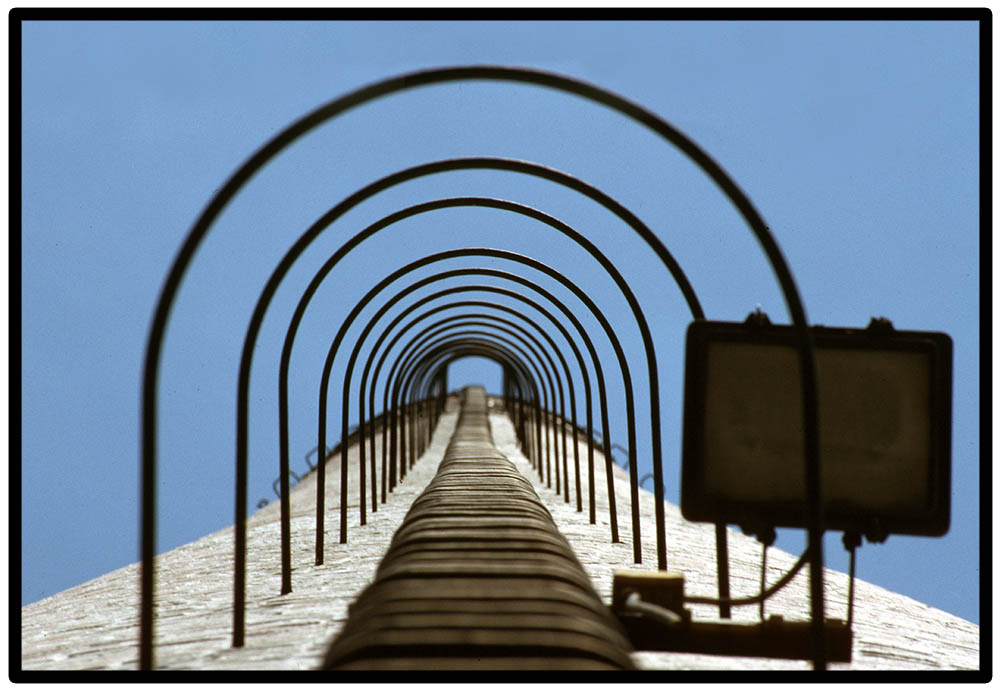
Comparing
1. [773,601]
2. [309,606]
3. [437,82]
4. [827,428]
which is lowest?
[773,601]

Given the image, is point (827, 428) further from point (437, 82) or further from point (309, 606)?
point (309, 606)

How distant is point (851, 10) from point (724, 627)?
101 inches

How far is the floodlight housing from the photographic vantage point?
10.9 ft

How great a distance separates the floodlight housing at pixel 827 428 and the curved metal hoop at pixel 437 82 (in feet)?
1.25

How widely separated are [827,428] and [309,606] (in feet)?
8.97

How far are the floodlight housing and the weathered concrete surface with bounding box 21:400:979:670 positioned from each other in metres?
0.67

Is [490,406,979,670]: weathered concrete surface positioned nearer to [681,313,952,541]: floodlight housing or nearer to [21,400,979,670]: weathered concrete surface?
[21,400,979,670]: weathered concrete surface

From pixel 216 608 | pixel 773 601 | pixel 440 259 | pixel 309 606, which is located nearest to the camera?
pixel 309 606

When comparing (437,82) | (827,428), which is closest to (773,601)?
(827,428)

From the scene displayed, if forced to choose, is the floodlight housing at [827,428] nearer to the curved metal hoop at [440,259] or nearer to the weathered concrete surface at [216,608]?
the weathered concrete surface at [216,608]

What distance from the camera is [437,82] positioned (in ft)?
10.9

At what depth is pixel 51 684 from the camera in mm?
2904

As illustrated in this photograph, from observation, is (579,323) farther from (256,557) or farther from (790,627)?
(790,627)

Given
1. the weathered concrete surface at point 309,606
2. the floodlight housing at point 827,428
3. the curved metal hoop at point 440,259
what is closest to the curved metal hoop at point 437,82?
the floodlight housing at point 827,428
